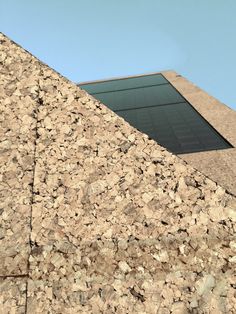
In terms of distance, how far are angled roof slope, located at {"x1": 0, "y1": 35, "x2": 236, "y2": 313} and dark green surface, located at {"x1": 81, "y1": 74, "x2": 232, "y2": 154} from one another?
733 cm

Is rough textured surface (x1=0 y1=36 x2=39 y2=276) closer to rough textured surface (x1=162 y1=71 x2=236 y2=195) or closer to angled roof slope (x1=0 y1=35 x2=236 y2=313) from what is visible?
angled roof slope (x1=0 y1=35 x2=236 y2=313)

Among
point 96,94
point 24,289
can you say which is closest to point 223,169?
point 24,289

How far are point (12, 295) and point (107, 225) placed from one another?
36.9 inches

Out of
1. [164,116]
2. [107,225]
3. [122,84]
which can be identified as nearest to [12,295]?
[107,225]

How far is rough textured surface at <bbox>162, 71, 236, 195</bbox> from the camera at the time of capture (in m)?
7.73

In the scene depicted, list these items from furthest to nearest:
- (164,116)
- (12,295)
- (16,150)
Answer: (164,116), (16,150), (12,295)

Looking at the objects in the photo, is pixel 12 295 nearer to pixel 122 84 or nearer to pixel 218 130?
pixel 218 130

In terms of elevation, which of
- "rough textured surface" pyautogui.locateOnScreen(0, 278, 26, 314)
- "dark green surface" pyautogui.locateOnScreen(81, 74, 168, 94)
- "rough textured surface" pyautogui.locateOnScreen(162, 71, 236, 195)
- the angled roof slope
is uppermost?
"dark green surface" pyautogui.locateOnScreen(81, 74, 168, 94)

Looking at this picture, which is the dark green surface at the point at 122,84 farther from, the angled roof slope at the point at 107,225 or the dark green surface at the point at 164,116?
the angled roof slope at the point at 107,225

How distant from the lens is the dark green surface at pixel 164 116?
11531mm

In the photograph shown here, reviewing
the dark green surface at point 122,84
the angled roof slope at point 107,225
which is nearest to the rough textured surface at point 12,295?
the angled roof slope at point 107,225

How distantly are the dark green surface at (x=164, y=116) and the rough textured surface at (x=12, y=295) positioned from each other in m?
8.09

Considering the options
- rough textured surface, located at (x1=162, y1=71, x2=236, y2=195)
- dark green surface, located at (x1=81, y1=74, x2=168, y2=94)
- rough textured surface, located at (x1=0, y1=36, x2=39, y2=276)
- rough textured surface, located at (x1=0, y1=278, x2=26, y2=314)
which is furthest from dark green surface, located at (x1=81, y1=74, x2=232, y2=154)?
rough textured surface, located at (x1=0, y1=278, x2=26, y2=314)

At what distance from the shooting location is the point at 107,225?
2.98 metres
